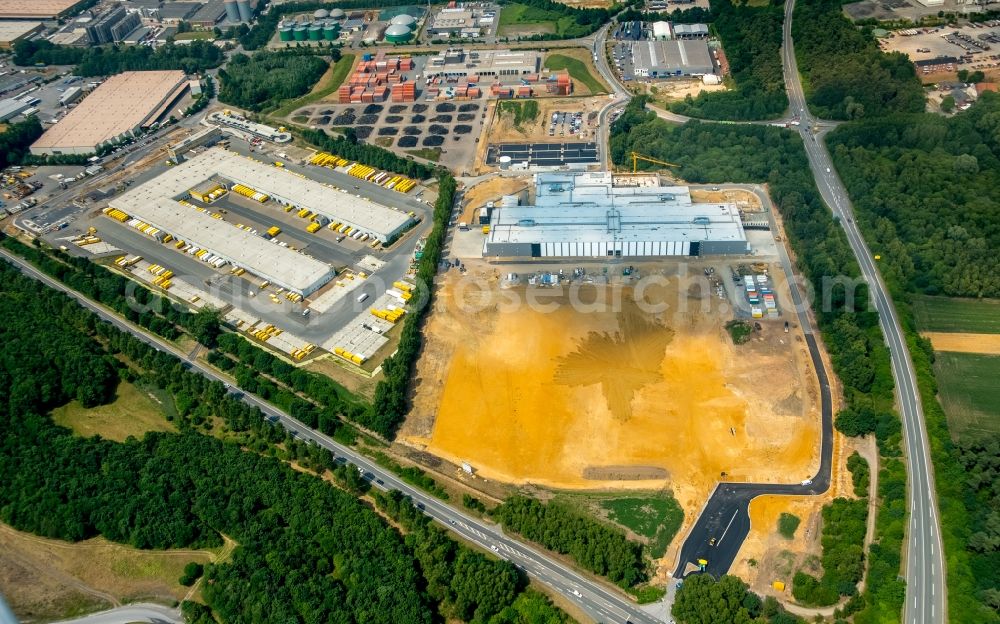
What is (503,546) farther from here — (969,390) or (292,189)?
(292,189)

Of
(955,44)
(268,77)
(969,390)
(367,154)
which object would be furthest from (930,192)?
(268,77)

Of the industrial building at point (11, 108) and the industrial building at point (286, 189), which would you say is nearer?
the industrial building at point (286, 189)

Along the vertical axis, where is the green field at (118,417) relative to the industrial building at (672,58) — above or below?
below

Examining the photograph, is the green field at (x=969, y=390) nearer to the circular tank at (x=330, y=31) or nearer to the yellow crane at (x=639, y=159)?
the yellow crane at (x=639, y=159)

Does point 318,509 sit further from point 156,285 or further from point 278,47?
point 278,47

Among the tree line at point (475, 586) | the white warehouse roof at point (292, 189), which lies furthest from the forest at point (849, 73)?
the tree line at point (475, 586)

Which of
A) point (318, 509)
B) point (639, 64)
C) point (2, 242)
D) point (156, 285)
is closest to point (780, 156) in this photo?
point (639, 64)
